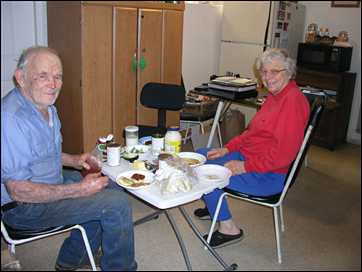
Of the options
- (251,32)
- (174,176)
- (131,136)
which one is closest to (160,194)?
(174,176)

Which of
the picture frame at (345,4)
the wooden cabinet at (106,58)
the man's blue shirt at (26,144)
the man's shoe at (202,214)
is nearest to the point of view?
the picture frame at (345,4)

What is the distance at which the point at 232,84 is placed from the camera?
→ 2715 millimetres

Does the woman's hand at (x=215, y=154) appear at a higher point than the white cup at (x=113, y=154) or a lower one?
lower

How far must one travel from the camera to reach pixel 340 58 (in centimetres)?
361

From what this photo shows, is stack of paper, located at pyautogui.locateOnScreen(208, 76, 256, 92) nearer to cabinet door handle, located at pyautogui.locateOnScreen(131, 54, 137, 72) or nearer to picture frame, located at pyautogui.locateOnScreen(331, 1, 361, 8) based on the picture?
cabinet door handle, located at pyautogui.locateOnScreen(131, 54, 137, 72)

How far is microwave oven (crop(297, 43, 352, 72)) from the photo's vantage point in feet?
11.7

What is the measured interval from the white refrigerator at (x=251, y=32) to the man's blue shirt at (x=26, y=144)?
198 cm

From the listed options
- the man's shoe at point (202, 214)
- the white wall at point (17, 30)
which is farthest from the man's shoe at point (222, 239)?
the white wall at point (17, 30)

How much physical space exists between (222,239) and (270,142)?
0.59m

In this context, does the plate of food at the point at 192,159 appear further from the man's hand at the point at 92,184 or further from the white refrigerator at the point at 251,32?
the white refrigerator at the point at 251,32

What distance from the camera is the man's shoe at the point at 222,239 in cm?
207

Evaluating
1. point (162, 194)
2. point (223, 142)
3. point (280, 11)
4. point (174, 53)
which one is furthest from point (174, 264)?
point (280, 11)

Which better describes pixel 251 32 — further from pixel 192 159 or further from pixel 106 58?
pixel 192 159

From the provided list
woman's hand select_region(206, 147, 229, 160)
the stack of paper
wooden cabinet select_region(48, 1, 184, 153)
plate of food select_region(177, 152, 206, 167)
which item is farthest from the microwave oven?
plate of food select_region(177, 152, 206, 167)
